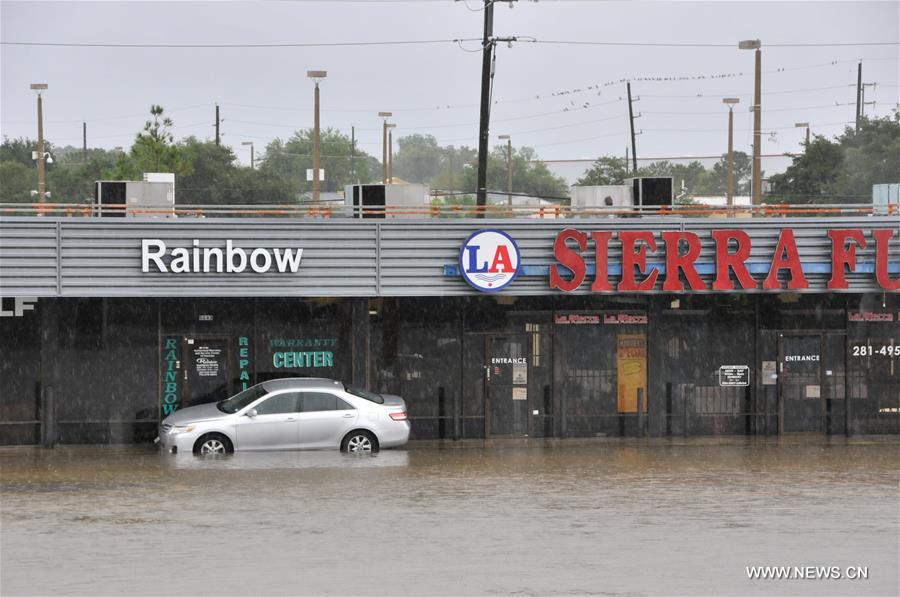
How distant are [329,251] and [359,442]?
3895mm

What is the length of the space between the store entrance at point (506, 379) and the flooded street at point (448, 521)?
6.65 feet

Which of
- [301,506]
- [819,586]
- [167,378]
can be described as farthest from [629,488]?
[167,378]

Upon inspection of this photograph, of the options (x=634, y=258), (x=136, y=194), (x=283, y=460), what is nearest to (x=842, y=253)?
(x=634, y=258)

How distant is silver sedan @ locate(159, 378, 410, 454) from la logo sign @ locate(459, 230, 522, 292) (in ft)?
10.4

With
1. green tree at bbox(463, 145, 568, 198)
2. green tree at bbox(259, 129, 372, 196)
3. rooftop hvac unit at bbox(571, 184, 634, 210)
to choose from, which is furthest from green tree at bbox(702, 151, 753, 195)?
rooftop hvac unit at bbox(571, 184, 634, 210)

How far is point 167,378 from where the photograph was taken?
2472 cm

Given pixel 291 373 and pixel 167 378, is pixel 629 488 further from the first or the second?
pixel 167 378

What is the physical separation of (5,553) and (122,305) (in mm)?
11373

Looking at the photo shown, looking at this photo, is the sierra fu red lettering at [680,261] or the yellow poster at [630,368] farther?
the yellow poster at [630,368]

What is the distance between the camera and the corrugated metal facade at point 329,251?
2283cm

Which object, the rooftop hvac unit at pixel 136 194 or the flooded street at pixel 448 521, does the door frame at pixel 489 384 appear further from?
the rooftop hvac unit at pixel 136 194

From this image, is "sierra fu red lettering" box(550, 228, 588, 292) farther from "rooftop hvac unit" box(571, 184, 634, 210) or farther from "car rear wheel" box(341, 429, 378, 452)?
"car rear wheel" box(341, 429, 378, 452)

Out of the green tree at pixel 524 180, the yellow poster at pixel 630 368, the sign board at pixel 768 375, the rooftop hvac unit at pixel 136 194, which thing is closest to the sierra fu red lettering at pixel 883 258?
the sign board at pixel 768 375

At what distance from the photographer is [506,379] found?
83.6 ft
